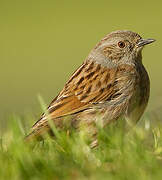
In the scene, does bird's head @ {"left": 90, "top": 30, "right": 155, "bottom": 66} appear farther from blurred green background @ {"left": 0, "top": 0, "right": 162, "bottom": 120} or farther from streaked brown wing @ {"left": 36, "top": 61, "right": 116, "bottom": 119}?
blurred green background @ {"left": 0, "top": 0, "right": 162, "bottom": 120}

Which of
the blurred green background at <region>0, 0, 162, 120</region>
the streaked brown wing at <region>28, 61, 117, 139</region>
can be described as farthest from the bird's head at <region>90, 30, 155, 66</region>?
the blurred green background at <region>0, 0, 162, 120</region>

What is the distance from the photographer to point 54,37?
31156 millimetres

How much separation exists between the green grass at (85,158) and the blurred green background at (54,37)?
8.95 m

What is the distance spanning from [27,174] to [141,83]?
3169 mm

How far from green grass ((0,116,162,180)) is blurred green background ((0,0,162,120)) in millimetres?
8954

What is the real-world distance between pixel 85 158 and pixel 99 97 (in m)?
2.32

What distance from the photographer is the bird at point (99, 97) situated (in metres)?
8.15

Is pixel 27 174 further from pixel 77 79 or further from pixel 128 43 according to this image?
pixel 128 43

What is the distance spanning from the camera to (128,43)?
31.5 ft

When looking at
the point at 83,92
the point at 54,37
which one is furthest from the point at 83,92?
the point at 54,37

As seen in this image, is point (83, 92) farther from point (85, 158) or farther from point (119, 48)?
point (85, 158)

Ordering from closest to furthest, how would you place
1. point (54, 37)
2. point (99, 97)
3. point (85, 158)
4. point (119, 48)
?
point (85, 158), point (99, 97), point (119, 48), point (54, 37)

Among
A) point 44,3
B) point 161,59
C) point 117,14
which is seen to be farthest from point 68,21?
point 161,59

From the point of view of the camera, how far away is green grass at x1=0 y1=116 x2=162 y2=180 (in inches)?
226
